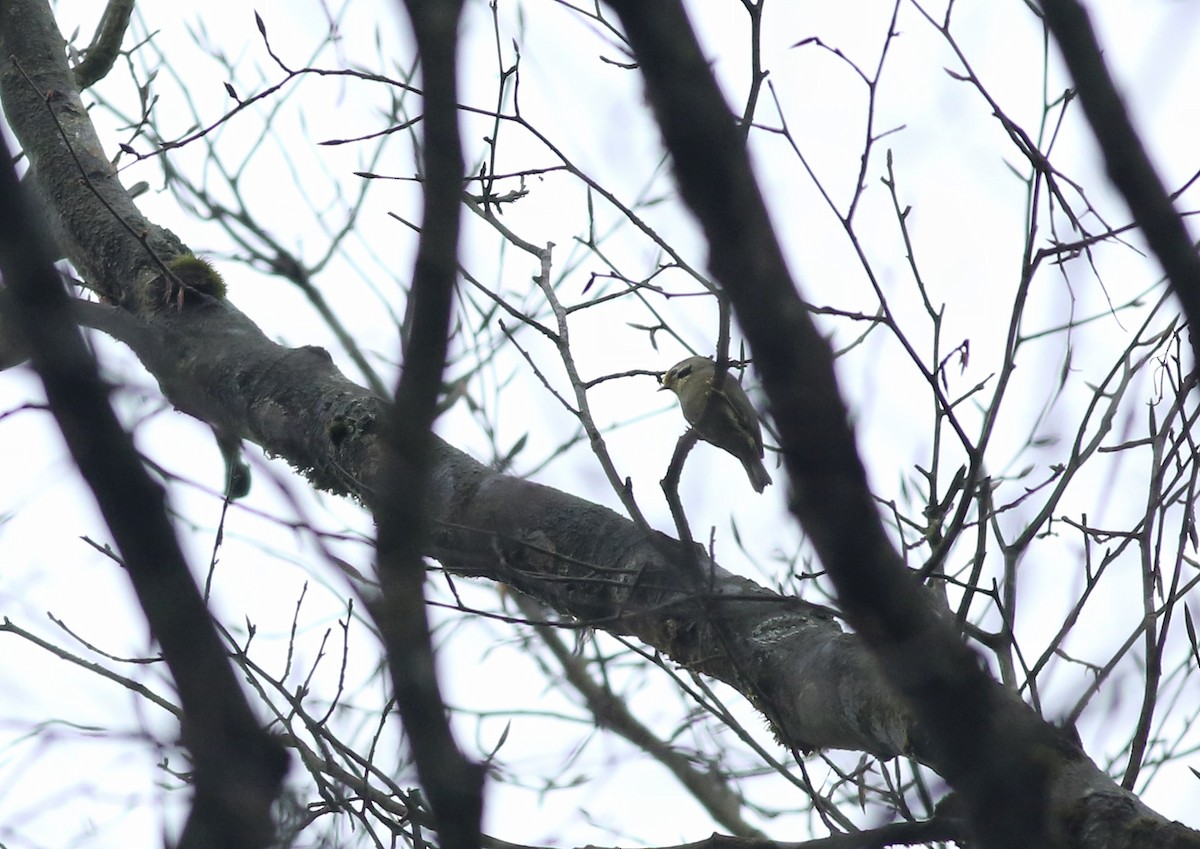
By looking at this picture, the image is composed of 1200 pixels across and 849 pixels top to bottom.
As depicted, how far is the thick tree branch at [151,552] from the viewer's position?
35.4 inches

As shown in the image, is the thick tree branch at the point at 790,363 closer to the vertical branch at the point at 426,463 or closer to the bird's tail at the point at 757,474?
the vertical branch at the point at 426,463

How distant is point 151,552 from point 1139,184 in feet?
2.96

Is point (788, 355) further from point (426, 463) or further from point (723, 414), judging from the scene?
point (723, 414)

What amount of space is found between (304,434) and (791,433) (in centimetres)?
191

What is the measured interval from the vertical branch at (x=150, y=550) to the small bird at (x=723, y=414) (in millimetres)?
2721

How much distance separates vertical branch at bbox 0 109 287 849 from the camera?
0.90m

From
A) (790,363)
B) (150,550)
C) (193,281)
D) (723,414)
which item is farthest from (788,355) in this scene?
(723,414)

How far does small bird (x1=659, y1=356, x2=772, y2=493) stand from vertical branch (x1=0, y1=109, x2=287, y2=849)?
272cm

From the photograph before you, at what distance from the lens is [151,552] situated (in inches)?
36.4

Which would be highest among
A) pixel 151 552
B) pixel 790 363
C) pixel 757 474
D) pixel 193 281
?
pixel 757 474

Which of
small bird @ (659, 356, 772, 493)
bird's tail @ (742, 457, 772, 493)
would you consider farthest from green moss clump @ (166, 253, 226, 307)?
bird's tail @ (742, 457, 772, 493)

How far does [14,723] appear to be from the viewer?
2.64 metres

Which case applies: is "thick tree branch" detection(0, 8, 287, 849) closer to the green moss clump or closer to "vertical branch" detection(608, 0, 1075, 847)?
"vertical branch" detection(608, 0, 1075, 847)

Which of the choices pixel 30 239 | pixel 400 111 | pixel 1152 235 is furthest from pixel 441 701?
pixel 400 111
